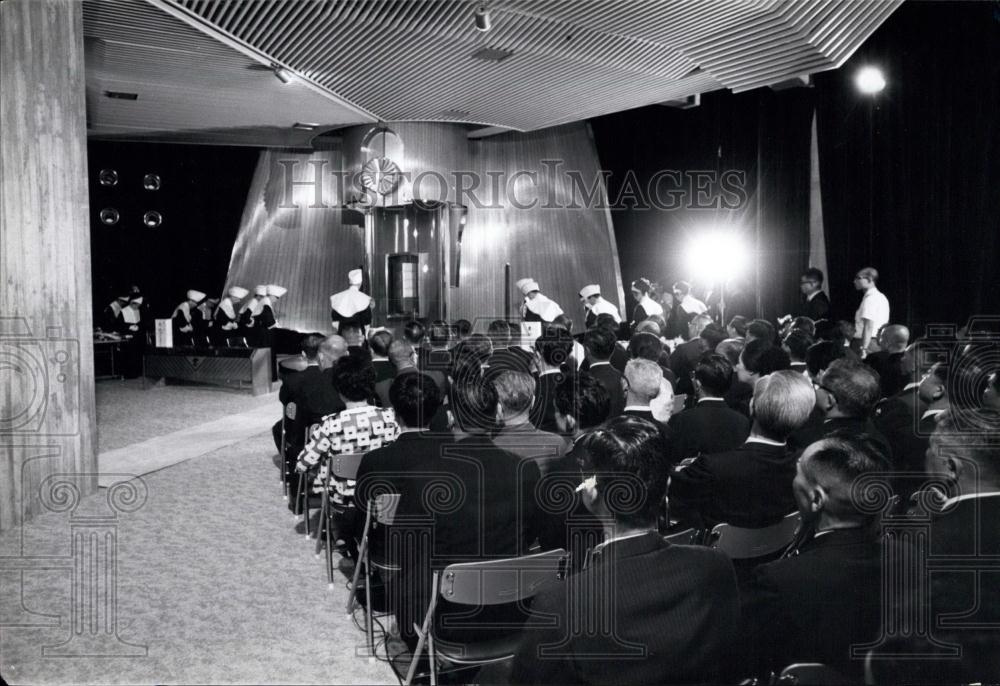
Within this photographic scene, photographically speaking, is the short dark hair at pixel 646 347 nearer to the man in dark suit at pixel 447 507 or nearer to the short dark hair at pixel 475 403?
the short dark hair at pixel 475 403

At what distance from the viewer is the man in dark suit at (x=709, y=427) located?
3.48 metres

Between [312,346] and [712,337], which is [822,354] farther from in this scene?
[312,346]

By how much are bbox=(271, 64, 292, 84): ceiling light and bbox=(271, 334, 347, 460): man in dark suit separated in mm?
4309

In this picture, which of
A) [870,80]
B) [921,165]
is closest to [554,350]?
[921,165]

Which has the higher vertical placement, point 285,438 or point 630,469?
point 630,469

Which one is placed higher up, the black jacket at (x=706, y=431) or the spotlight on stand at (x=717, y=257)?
the spotlight on stand at (x=717, y=257)

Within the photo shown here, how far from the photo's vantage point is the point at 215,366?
10.7 m

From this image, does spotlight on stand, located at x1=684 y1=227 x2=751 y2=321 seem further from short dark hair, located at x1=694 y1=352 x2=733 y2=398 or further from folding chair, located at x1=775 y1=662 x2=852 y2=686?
folding chair, located at x1=775 y1=662 x2=852 y2=686

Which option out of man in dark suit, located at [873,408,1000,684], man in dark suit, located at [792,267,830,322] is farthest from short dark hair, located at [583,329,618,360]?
man in dark suit, located at [792,267,830,322]

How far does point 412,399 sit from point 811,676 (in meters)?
1.84

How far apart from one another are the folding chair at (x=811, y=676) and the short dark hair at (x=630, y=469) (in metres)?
0.42

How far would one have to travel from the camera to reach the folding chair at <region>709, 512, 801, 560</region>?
2.62 metres

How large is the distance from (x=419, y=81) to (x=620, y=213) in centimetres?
554

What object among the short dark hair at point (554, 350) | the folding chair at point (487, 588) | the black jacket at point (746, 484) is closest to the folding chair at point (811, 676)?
the folding chair at point (487, 588)
